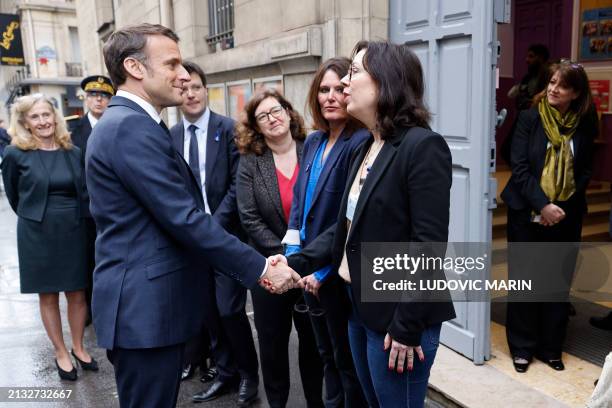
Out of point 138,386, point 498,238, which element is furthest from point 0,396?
point 498,238

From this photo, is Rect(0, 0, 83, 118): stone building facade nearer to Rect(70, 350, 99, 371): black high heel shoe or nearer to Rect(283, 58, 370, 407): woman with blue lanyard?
Rect(70, 350, 99, 371): black high heel shoe

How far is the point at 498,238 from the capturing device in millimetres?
6043

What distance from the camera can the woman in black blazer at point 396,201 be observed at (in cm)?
199

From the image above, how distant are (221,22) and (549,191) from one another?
18.1 feet

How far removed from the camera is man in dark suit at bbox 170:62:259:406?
3590 mm

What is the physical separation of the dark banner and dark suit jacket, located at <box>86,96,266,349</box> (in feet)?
98.3

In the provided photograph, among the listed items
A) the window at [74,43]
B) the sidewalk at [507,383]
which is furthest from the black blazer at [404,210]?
the window at [74,43]

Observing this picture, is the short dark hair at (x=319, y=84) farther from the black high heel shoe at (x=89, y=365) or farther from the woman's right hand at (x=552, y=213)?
the black high heel shoe at (x=89, y=365)

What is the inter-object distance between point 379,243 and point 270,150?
1.37m

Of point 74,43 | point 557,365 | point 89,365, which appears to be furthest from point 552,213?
point 74,43

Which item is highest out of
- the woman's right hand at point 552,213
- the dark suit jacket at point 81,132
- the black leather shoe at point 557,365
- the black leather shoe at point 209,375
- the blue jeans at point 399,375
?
the dark suit jacket at point 81,132

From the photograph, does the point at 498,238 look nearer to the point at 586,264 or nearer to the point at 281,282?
the point at 586,264

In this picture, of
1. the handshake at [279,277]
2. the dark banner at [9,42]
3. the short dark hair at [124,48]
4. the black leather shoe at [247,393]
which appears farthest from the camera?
the dark banner at [9,42]

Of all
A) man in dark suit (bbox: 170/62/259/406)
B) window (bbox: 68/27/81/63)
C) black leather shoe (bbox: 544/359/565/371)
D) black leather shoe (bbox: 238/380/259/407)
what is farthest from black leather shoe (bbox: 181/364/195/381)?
window (bbox: 68/27/81/63)
